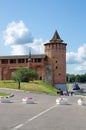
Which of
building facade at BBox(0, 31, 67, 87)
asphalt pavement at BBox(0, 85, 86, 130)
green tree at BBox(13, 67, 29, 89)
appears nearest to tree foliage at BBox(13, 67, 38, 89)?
green tree at BBox(13, 67, 29, 89)

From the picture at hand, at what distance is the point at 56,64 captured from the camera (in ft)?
367

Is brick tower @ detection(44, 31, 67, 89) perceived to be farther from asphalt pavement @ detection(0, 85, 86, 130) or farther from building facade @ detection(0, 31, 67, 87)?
asphalt pavement @ detection(0, 85, 86, 130)

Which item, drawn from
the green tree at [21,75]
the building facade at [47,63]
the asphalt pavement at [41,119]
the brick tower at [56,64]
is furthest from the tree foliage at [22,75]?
the asphalt pavement at [41,119]

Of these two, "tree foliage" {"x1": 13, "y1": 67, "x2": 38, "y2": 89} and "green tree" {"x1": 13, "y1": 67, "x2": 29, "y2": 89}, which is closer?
"green tree" {"x1": 13, "y1": 67, "x2": 29, "y2": 89}

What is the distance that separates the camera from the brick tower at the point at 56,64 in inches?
4380

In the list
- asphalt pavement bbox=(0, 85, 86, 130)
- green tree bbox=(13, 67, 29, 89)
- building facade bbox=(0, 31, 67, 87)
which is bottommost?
asphalt pavement bbox=(0, 85, 86, 130)

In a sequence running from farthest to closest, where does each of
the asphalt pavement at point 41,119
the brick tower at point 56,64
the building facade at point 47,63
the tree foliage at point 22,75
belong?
the building facade at point 47,63 → the brick tower at point 56,64 → the tree foliage at point 22,75 → the asphalt pavement at point 41,119

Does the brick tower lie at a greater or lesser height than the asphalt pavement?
greater

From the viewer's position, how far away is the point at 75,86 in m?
122

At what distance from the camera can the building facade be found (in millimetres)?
111625

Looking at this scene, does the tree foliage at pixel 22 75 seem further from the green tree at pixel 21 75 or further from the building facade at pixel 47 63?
the building facade at pixel 47 63

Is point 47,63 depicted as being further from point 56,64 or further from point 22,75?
A: point 22,75

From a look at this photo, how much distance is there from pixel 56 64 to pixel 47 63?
3067 millimetres

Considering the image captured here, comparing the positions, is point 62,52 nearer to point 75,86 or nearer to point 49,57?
point 49,57
